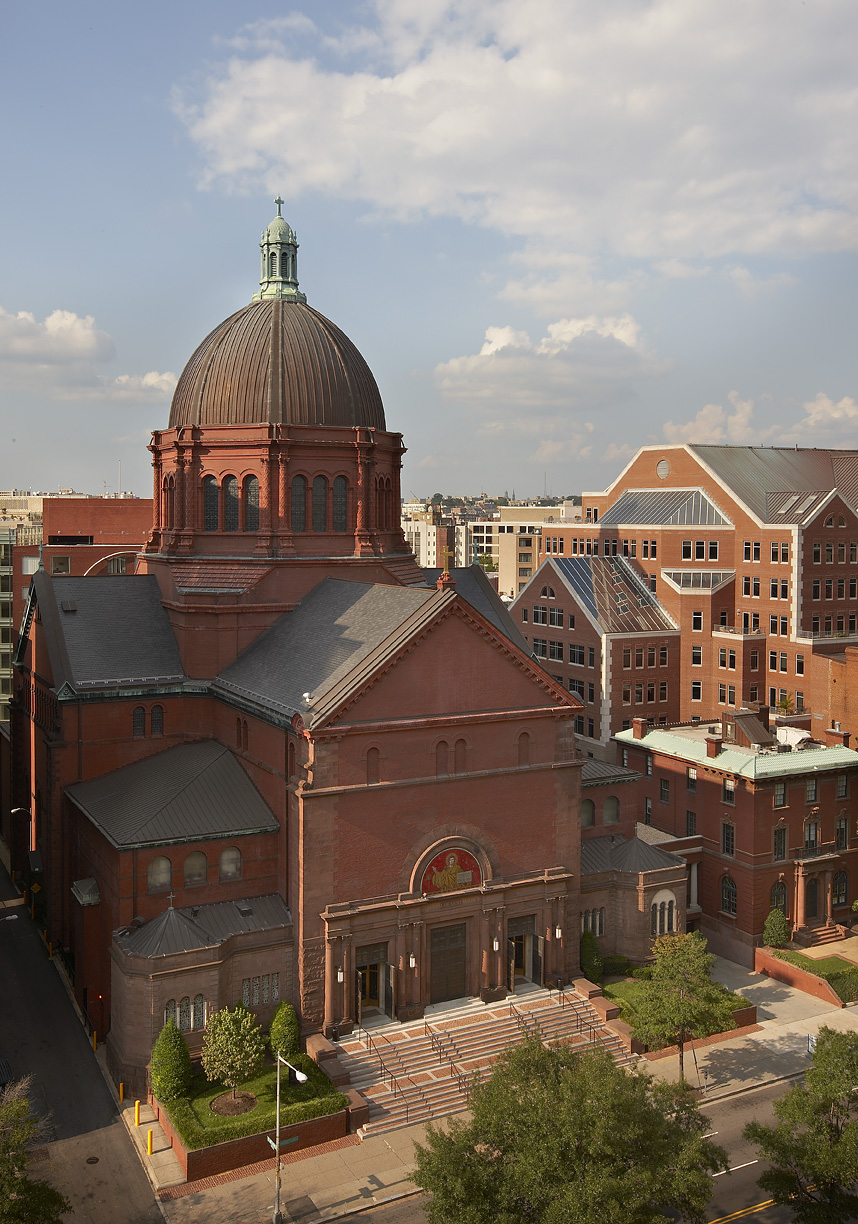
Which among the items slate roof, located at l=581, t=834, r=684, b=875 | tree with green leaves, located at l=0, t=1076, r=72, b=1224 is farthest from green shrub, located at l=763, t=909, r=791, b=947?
tree with green leaves, located at l=0, t=1076, r=72, b=1224

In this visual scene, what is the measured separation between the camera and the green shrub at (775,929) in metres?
53.2

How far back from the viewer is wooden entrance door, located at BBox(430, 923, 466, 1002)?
143ft

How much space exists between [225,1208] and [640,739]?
36538 mm

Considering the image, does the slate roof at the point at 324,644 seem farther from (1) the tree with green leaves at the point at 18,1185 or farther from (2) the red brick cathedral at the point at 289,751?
(1) the tree with green leaves at the point at 18,1185

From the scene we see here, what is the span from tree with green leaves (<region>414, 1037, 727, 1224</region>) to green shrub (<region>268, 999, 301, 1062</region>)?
42.1 feet

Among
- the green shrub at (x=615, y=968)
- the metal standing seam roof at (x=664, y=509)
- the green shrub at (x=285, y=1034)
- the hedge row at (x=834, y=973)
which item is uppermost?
the metal standing seam roof at (x=664, y=509)

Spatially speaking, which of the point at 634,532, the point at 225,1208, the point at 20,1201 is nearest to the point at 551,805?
the point at 225,1208

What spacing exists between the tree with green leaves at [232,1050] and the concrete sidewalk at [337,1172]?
117 inches

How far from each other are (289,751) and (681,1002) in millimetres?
18280

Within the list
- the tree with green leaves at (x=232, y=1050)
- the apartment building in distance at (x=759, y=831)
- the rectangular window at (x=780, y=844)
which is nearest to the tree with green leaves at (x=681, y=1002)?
the apartment building in distance at (x=759, y=831)

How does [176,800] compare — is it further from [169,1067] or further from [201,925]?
[169,1067]

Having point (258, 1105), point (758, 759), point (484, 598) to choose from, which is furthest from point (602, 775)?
point (258, 1105)

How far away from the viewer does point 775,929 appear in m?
53.2

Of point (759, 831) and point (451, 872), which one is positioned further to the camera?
point (759, 831)
